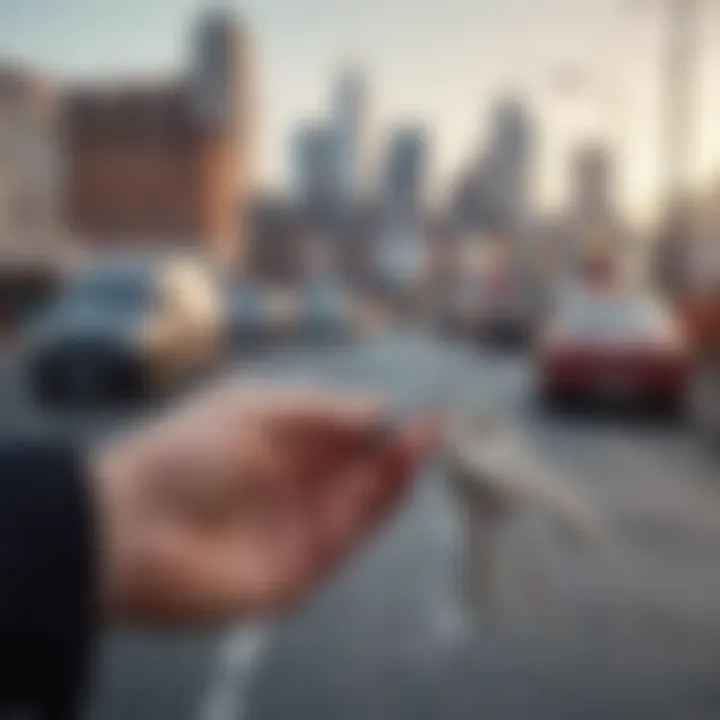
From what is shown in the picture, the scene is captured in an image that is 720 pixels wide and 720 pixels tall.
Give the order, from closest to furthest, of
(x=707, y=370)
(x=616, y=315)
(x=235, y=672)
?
(x=616, y=315), (x=235, y=672), (x=707, y=370)

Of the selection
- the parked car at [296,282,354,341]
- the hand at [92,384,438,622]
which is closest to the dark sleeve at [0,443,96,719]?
the hand at [92,384,438,622]

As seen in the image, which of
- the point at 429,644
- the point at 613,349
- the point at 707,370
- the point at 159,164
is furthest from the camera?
the point at 707,370

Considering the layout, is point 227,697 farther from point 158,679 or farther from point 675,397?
point 675,397

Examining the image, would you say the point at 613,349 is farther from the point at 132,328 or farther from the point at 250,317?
the point at 250,317

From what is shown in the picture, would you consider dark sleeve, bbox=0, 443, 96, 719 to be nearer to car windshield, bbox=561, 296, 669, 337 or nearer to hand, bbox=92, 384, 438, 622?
hand, bbox=92, 384, 438, 622

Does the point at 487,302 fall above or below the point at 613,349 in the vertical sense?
above

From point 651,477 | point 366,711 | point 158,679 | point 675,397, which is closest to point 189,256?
point 366,711

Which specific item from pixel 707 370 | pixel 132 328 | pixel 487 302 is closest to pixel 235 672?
pixel 132 328
